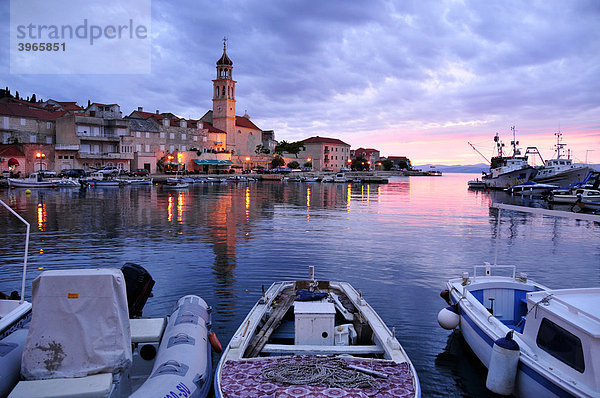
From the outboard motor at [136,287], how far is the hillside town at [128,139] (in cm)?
6493

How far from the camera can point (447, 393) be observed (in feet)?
25.6

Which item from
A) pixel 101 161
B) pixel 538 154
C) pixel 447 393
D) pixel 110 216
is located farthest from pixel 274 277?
pixel 538 154

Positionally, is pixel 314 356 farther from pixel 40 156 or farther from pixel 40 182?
pixel 40 156

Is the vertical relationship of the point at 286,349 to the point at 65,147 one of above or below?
below

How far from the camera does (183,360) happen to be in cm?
660

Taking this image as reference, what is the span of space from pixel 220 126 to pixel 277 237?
85.5 meters

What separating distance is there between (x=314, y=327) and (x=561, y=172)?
78.3 m

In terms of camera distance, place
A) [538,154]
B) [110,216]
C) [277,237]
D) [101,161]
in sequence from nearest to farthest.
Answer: [277,237] < [110,216] < [101,161] < [538,154]

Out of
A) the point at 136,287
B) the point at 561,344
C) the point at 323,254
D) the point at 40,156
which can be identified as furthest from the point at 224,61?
the point at 561,344

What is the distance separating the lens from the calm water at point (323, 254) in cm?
1088

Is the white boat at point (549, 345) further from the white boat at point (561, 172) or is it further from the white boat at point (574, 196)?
the white boat at point (561, 172)

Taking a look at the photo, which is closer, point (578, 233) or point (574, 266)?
point (574, 266)

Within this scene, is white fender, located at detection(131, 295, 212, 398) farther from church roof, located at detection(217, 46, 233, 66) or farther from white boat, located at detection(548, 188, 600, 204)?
church roof, located at detection(217, 46, 233, 66)

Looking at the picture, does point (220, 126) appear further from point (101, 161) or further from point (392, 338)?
A: point (392, 338)
